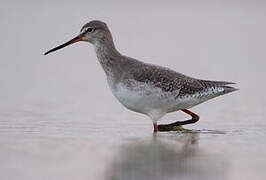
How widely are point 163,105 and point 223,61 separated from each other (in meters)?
7.66

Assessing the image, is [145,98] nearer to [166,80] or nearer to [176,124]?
[166,80]

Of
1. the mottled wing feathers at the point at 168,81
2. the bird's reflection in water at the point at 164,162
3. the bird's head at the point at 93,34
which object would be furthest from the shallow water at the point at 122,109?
the bird's head at the point at 93,34

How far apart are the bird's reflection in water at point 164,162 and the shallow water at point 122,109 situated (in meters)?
0.01

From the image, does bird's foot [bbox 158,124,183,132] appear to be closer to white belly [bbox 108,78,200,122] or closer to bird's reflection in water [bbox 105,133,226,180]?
white belly [bbox 108,78,200,122]

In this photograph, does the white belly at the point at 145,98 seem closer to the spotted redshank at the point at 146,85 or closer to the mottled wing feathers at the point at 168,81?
the spotted redshank at the point at 146,85

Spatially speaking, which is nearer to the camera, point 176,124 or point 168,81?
point 168,81

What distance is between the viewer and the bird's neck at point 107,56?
937 centimetres

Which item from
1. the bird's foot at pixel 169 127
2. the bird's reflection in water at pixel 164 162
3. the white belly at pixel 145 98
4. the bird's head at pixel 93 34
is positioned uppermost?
the bird's head at pixel 93 34

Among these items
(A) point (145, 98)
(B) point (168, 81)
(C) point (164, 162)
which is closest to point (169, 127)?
(B) point (168, 81)

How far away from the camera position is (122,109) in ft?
37.4

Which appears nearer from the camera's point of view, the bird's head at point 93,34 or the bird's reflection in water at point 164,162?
the bird's reflection in water at point 164,162

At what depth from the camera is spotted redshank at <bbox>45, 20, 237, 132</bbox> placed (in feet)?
29.7

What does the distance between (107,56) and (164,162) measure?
9.46 ft

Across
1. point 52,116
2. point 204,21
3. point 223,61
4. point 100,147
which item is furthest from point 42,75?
point 204,21
